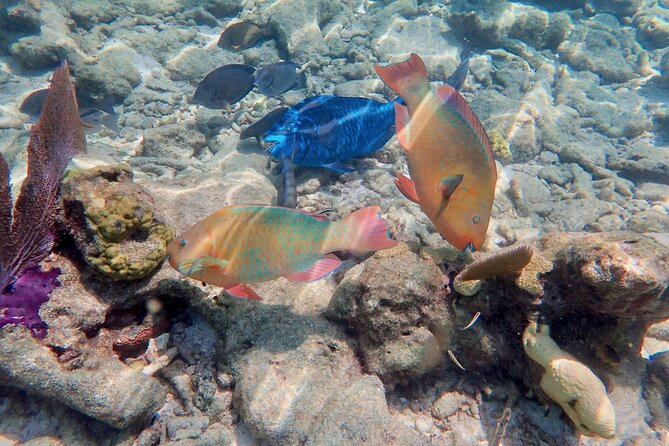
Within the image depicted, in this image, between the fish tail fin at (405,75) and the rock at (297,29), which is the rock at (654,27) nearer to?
the rock at (297,29)

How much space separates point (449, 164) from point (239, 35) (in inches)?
232

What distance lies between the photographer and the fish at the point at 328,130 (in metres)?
3.76

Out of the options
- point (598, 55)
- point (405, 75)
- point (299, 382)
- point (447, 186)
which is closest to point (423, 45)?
point (598, 55)

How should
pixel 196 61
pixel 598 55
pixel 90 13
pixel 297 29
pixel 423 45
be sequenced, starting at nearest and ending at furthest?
pixel 196 61, pixel 297 29, pixel 90 13, pixel 423 45, pixel 598 55

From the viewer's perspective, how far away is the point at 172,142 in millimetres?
4828

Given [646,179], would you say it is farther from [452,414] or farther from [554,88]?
[452,414]

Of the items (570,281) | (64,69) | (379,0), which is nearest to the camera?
(570,281)

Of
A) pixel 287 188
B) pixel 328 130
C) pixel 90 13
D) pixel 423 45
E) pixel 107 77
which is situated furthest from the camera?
pixel 423 45

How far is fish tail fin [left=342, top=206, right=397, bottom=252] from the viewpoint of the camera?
6.74 ft

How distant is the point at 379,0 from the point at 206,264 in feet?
33.9

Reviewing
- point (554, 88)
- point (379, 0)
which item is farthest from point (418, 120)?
point (379, 0)

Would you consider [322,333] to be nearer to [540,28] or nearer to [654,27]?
[540,28]

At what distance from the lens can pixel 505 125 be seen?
578 centimetres

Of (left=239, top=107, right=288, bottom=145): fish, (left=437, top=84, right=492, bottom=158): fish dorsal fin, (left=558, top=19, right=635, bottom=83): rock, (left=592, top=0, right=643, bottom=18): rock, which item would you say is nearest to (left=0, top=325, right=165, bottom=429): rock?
(left=437, top=84, right=492, bottom=158): fish dorsal fin
